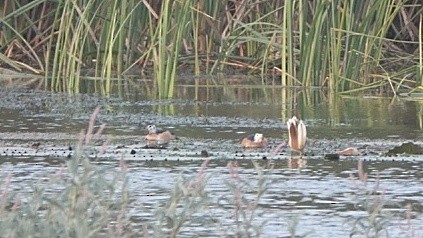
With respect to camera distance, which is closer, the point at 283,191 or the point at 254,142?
the point at 283,191

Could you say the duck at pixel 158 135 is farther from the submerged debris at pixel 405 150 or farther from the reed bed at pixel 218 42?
the reed bed at pixel 218 42

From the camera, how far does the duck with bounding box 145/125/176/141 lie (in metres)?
8.69

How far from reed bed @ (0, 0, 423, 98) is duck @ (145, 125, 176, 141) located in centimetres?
270

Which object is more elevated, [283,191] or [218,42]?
[218,42]

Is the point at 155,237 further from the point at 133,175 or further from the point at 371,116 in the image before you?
the point at 371,116

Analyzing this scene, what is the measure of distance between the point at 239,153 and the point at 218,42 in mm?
6751

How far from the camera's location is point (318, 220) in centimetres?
598

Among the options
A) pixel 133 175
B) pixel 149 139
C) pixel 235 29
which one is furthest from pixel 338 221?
pixel 235 29

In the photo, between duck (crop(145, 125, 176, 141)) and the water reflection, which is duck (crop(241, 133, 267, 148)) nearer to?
the water reflection

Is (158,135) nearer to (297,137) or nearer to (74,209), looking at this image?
(297,137)

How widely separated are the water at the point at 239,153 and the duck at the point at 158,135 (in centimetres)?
7

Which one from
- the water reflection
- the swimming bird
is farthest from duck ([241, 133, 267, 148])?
the water reflection

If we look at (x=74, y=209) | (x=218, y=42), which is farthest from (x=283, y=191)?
(x=218, y=42)

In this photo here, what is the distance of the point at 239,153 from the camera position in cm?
834
